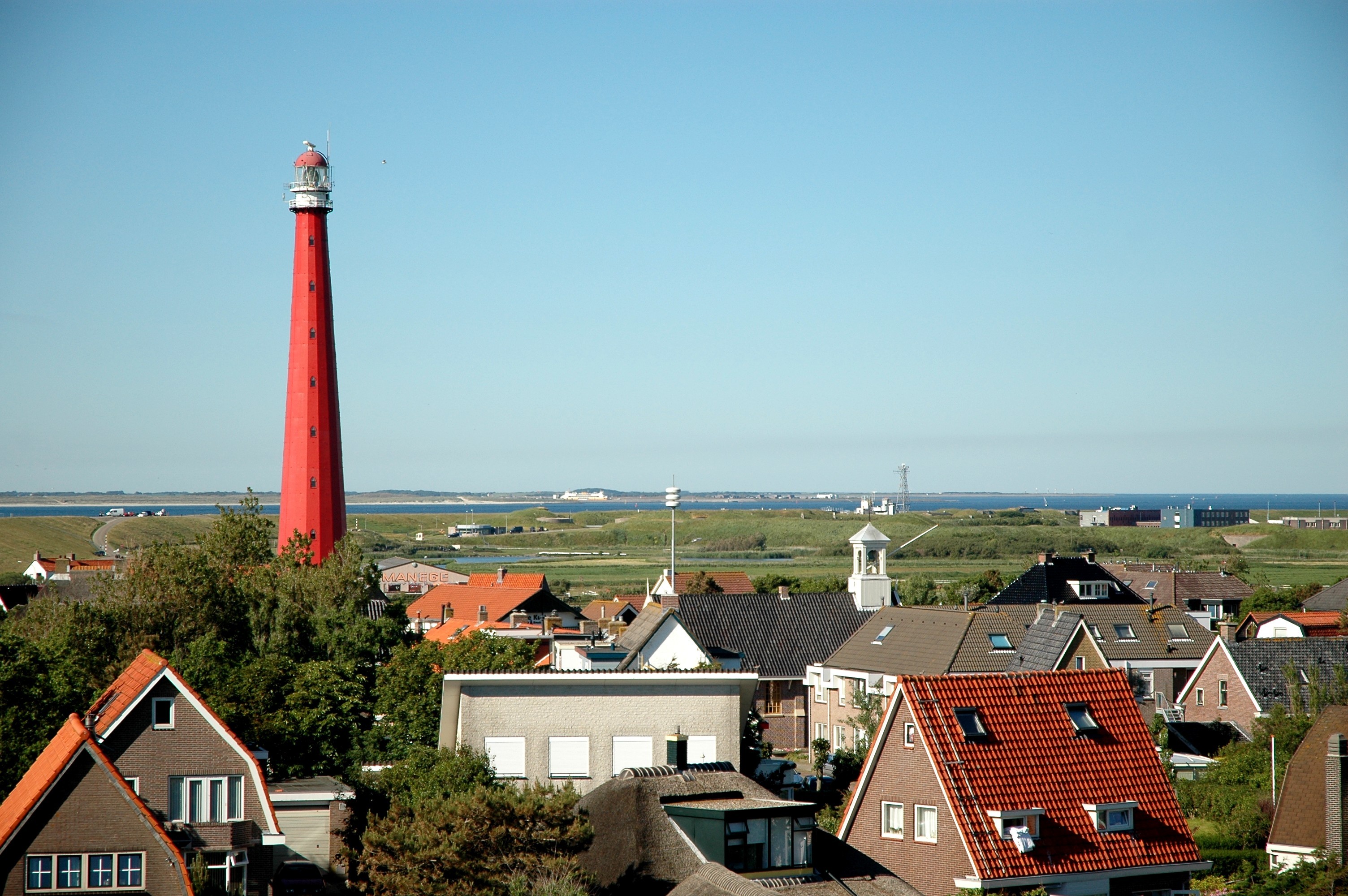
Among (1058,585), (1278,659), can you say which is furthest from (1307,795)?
(1058,585)

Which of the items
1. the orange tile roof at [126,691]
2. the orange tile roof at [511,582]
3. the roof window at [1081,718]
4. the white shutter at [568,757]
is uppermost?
the orange tile roof at [126,691]

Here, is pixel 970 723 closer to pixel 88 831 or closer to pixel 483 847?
pixel 483 847

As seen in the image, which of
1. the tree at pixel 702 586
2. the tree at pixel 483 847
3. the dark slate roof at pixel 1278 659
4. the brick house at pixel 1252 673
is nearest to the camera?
the tree at pixel 483 847

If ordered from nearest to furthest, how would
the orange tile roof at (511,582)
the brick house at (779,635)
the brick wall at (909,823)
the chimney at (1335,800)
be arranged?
1. the brick wall at (909,823)
2. the chimney at (1335,800)
3. the brick house at (779,635)
4. the orange tile roof at (511,582)

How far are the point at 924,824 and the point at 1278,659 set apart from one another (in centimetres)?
2892

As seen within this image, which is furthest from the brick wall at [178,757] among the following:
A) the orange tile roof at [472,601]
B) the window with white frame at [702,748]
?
the orange tile roof at [472,601]

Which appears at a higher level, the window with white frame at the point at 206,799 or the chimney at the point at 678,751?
the chimney at the point at 678,751

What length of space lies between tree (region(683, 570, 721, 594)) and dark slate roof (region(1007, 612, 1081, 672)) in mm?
35165

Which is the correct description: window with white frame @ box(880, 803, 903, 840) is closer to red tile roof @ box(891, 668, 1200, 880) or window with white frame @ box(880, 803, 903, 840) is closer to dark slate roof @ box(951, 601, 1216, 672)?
red tile roof @ box(891, 668, 1200, 880)

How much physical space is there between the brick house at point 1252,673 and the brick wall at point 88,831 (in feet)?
125

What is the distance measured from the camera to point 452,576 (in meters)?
138

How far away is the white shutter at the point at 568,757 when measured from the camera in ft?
107

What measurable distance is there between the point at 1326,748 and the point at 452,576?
109387 mm

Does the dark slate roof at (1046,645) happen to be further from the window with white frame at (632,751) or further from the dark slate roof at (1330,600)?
the dark slate roof at (1330,600)
